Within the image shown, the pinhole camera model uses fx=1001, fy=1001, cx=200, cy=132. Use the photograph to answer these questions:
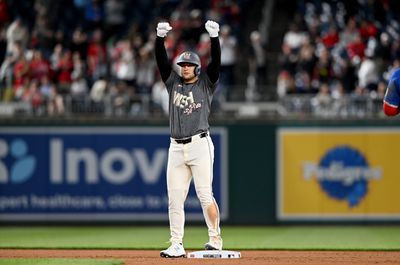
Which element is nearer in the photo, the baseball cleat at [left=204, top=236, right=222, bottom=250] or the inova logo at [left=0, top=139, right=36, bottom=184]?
the baseball cleat at [left=204, top=236, right=222, bottom=250]

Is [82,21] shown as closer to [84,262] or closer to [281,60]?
[281,60]

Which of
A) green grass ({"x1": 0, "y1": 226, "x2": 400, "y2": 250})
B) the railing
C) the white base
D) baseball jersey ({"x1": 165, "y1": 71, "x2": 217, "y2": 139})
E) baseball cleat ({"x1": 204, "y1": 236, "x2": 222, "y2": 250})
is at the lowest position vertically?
green grass ({"x1": 0, "y1": 226, "x2": 400, "y2": 250})

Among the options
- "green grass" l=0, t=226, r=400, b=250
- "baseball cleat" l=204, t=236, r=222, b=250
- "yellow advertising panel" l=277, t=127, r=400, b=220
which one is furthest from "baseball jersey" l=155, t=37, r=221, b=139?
"yellow advertising panel" l=277, t=127, r=400, b=220

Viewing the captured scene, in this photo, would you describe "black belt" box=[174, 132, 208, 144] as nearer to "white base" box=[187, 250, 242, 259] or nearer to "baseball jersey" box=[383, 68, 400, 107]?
"white base" box=[187, 250, 242, 259]

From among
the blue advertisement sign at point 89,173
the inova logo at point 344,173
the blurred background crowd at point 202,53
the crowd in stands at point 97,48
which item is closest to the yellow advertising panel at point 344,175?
the inova logo at point 344,173

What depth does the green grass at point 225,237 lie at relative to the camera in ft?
46.3

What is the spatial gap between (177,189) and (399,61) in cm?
966

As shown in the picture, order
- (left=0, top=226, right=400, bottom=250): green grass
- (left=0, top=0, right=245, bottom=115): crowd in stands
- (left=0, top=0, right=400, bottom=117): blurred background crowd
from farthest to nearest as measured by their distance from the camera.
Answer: (left=0, top=0, right=245, bottom=115): crowd in stands, (left=0, top=0, right=400, bottom=117): blurred background crowd, (left=0, top=226, right=400, bottom=250): green grass

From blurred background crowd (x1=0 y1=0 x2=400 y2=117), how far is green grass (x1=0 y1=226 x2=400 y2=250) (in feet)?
7.41

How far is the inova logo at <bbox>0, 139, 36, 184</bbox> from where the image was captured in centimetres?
1914

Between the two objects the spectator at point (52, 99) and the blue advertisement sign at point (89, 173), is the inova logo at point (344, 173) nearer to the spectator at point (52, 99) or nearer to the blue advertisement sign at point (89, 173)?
the blue advertisement sign at point (89, 173)

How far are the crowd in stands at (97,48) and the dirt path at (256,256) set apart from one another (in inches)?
253

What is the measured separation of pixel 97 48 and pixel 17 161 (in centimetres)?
342

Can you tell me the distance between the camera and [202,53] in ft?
68.1
